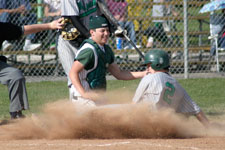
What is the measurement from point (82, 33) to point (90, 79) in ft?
2.53

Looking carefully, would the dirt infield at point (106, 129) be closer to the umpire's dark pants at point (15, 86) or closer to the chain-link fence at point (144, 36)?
the umpire's dark pants at point (15, 86)

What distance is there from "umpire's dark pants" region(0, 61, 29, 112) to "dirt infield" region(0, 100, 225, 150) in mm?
671

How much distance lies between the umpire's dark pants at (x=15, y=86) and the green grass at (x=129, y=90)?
3.37ft

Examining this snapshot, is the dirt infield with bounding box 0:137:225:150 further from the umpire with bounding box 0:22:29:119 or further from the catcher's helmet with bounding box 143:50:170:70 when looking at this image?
the umpire with bounding box 0:22:29:119

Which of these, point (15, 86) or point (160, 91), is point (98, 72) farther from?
point (15, 86)

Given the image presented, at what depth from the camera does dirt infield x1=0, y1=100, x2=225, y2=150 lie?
4953 millimetres

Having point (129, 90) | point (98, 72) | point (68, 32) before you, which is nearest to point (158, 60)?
point (98, 72)

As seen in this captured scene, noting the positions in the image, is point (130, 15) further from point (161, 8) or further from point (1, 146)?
point (1, 146)

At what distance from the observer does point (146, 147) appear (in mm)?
4570

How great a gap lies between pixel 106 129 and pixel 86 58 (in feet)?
2.92

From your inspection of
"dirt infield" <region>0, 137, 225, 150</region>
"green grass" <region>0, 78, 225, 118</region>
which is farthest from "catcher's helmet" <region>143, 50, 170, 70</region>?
"green grass" <region>0, 78, 225, 118</region>

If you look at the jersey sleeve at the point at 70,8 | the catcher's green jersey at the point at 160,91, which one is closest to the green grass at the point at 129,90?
the jersey sleeve at the point at 70,8

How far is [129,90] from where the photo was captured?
9141mm

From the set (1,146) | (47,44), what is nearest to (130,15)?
(47,44)
